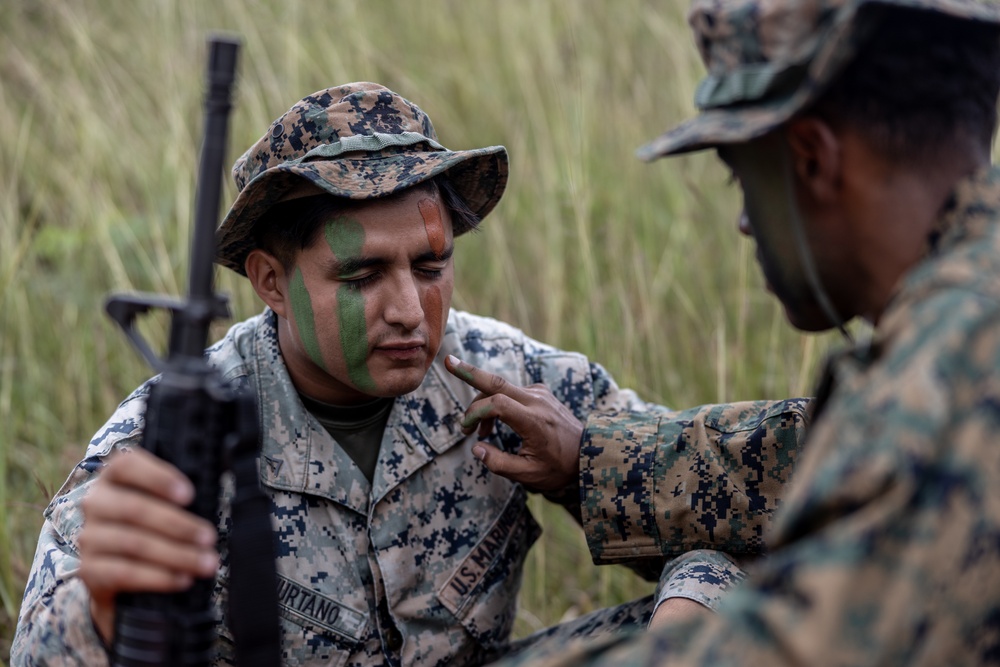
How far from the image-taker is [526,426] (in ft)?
10.9

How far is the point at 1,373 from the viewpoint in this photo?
5.08 metres

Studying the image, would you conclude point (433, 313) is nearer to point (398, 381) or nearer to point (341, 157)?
point (398, 381)

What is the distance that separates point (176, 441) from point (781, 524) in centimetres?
115

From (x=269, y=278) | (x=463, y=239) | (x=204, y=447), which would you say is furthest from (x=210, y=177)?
(x=463, y=239)

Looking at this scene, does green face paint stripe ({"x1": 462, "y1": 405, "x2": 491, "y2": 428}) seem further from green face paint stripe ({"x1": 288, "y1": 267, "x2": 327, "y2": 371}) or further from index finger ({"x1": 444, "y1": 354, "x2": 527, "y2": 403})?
green face paint stripe ({"x1": 288, "y1": 267, "x2": 327, "y2": 371})

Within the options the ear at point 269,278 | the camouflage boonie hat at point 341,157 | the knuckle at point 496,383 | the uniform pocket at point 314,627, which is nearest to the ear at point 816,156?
the camouflage boonie hat at point 341,157

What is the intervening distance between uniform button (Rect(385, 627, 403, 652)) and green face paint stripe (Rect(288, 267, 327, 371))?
2.72 ft

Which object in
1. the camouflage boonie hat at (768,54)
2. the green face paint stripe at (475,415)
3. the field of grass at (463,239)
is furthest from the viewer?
the field of grass at (463,239)

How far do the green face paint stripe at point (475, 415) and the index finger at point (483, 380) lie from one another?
6cm

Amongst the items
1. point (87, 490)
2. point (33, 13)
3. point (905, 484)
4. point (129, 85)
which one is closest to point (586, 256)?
point (87, 490)

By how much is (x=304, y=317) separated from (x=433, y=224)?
0.47m

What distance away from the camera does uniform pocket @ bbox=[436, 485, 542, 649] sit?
350cm

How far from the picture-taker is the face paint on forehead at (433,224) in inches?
127

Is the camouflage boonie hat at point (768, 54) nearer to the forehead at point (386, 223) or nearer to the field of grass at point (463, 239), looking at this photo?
the forehead at point (386, 223)
